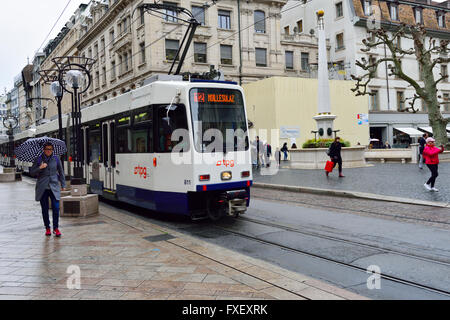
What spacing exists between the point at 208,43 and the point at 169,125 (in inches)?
1142

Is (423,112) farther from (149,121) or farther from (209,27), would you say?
(149,121)

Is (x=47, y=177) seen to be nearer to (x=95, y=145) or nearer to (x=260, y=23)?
(x=95, y=145)

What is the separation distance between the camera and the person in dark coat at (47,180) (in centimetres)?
755

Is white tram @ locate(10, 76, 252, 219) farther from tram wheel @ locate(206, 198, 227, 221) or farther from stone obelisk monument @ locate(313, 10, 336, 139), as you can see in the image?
stone obelisk monument @ locate(313, 10, 336, 139)

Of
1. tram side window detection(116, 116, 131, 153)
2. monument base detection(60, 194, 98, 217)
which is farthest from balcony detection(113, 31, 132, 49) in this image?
monument base detection(60, 194, 98, 217)

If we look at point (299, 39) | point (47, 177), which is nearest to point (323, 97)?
point (299, 39)

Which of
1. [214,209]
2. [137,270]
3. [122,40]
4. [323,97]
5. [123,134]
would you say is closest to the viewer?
[137,270]

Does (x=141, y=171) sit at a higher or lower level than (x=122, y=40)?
lower

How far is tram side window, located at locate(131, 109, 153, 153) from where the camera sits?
9.13m

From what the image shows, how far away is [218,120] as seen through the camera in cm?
860

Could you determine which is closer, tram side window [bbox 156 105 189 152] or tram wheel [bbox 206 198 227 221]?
tram side window [bbox 156 105 189 152]

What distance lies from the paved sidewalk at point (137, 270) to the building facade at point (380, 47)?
119 ft

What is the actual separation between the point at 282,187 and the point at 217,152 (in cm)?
656

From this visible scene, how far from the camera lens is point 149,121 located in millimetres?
9148
